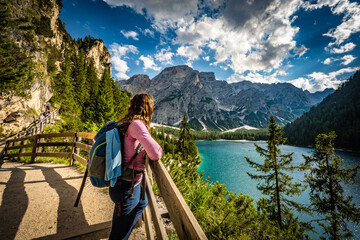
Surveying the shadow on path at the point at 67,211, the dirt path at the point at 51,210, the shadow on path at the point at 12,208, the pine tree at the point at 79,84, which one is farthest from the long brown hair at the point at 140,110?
the pine tree at the point at 79,84

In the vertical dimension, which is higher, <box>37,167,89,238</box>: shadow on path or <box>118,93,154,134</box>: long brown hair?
<box>118,93,154,134</box>: long brown hair

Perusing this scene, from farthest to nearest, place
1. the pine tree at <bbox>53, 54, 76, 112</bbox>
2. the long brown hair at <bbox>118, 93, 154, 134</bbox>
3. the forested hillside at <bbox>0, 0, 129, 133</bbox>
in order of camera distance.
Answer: the pine tree at <bbox>53, 54, 76, 112</bbox> < the forested hillside at <bbox>0, 0, 129, 133</bbox> < the long brown hair at <bbox>118, 93, 154, 134</bbox>

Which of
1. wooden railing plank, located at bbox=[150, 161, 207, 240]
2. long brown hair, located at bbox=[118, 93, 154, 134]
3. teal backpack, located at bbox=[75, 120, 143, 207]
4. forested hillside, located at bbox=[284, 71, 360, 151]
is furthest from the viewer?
forested hillside, located at bbox=[284, 71, 360, 151]

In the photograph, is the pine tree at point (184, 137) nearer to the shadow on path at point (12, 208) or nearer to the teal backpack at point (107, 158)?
the shadow on path at point (12, 208)

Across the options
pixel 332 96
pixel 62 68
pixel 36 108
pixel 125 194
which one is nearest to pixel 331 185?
pixel 125 194

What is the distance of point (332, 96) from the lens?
13562 cm

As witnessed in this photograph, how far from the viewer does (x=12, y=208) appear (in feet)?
10.3

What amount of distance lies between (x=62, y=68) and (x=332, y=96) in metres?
201

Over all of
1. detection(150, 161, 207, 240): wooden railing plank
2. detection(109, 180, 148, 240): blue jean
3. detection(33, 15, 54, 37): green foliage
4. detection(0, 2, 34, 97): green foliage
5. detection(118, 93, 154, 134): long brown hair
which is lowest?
detection(109, 180, 148, 240): blue jean

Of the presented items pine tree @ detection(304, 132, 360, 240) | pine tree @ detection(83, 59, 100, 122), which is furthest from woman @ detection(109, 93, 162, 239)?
pine tree @ detection(83, 59, 100, 122)

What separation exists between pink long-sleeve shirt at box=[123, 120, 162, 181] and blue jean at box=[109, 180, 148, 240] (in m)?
0.19

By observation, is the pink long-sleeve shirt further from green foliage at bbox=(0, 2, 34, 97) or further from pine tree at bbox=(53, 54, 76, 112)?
pine tree at bbox=(53, 54, 76, 112)

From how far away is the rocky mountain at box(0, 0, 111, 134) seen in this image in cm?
1308

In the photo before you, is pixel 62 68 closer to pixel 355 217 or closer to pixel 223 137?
pixel 355 217
